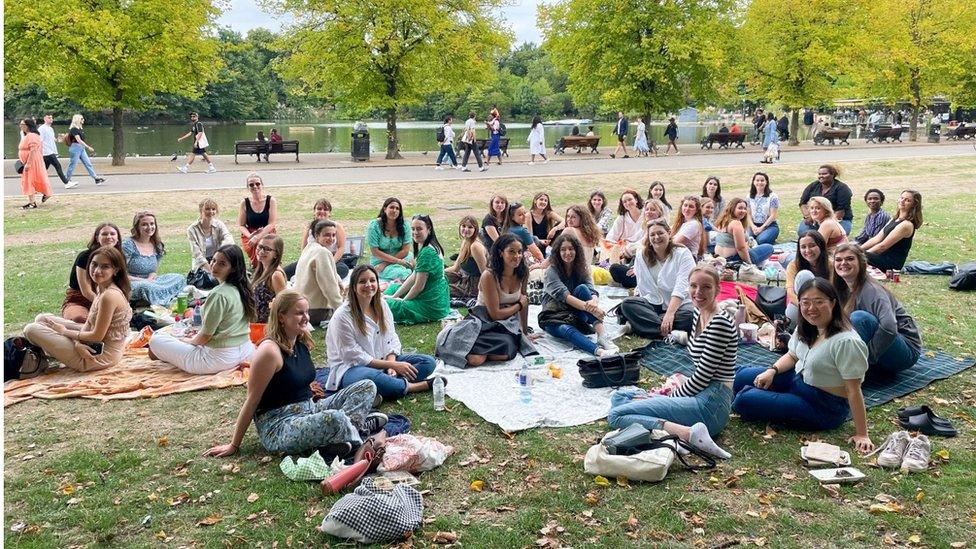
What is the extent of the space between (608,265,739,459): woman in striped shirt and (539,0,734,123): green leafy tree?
30.0m

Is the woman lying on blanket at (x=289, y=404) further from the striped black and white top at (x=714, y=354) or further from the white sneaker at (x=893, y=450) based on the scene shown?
the white sneaker at (x=893, y=450)

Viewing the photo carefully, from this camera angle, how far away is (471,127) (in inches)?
983

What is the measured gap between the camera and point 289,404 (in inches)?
219

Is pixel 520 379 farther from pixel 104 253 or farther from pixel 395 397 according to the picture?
pixel 104 253

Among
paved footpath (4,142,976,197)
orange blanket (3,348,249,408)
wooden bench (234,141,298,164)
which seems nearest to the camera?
orange blanket (3,348,249,408)

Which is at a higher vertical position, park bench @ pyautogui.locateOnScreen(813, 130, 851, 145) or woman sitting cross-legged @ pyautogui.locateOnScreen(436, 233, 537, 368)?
park bench @ pyautogui.locateOnScreen(813, 130, 851, 145)

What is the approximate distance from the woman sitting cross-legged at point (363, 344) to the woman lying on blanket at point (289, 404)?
2.59 ft

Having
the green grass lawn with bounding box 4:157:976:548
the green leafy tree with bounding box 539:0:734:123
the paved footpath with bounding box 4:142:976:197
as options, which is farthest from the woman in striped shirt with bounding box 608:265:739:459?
the green leafy tree with bounding box 539:0:734:123

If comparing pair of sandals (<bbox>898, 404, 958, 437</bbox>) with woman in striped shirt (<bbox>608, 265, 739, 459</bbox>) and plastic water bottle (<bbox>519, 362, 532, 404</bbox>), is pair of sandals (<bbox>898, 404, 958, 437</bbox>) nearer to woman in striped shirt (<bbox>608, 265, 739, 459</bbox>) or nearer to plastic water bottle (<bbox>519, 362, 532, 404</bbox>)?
woman in striped shirt (<bbox>608, 265, 739, 459</bbox>)

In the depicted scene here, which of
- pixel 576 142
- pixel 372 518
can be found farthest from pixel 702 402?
pixel 576 142

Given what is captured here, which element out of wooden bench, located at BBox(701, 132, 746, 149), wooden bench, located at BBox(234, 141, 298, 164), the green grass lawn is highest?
wooden bench, located at BBox(701, 132, 746, 149)

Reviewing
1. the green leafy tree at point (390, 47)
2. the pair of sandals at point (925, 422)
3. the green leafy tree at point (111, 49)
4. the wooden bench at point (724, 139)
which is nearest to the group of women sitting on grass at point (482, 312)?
the pair of sandals at point (925, 422)

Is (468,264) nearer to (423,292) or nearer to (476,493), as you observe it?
(423,292)

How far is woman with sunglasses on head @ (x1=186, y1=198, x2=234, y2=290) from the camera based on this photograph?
34.1 feet
